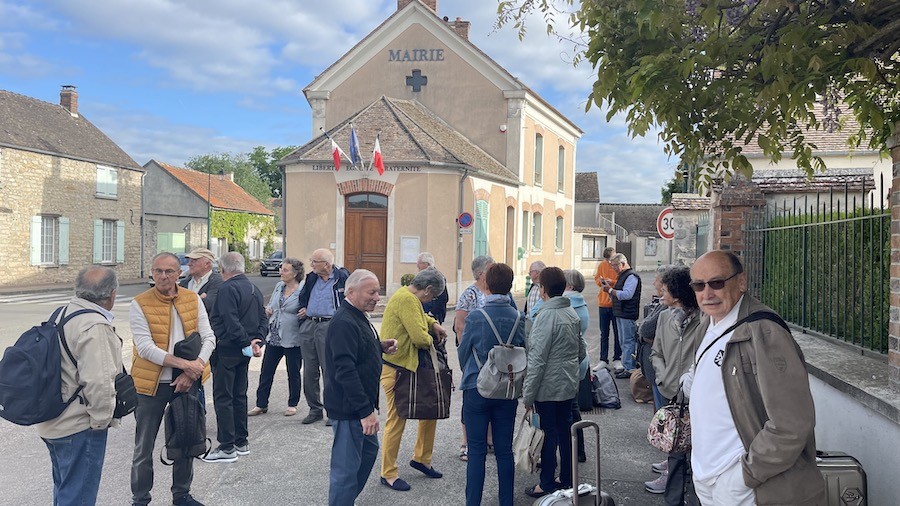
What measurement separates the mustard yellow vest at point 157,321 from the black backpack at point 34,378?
3.05ft

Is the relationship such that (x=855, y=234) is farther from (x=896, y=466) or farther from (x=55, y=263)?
(x=55, y=263)

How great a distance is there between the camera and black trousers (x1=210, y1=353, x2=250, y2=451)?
19.2ft

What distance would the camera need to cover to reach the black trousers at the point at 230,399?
5.86 metres

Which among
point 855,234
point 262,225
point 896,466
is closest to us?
point 896,466

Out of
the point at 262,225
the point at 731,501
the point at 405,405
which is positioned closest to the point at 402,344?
the point at 405,405

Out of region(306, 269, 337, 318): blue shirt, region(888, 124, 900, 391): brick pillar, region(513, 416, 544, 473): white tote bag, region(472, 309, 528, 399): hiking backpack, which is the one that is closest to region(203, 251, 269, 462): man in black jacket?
region(306, 269, 337, 318): blue shirt

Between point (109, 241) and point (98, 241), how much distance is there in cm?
94

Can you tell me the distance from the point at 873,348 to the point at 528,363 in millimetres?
2295

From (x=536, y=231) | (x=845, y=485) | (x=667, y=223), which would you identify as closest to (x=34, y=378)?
(x=845, y=485)

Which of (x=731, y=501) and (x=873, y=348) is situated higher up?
(x=873, y=348)

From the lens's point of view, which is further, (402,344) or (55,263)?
(55,263)

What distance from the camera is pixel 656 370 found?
475cm

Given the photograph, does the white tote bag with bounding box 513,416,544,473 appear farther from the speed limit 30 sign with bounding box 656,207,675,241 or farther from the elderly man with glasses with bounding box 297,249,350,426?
the speed limit 30 sign with bounding box 656,207,675,241

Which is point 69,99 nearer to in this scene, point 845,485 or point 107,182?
point 107,182
